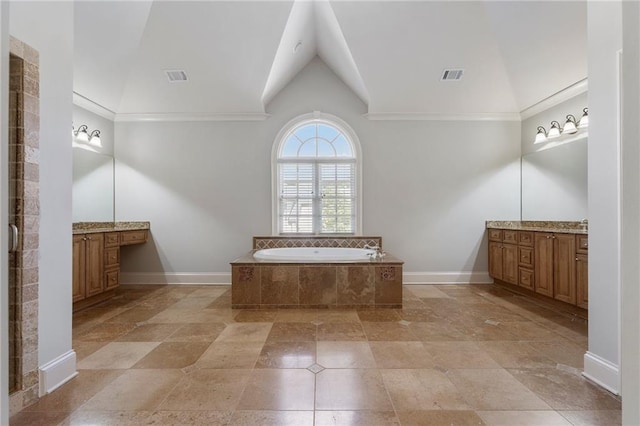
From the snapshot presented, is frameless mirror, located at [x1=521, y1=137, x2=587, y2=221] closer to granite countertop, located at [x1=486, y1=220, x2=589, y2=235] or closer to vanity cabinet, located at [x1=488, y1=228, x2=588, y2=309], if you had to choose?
granite countertop, located at [x1=486, y1=220, x2=589, y2=235]

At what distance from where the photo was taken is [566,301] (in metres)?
3.23

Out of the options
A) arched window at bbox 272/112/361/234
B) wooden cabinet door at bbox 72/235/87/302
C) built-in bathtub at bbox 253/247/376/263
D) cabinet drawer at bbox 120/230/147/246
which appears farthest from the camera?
arched window at bbox 272/112/361/234

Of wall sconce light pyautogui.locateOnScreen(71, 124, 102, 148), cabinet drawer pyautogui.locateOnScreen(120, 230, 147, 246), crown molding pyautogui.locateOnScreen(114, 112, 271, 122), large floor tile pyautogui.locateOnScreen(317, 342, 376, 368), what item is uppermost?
A: crown molding pyautogui.locateOnScreen(114, 112, 271, 122)

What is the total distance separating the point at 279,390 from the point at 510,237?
369cm

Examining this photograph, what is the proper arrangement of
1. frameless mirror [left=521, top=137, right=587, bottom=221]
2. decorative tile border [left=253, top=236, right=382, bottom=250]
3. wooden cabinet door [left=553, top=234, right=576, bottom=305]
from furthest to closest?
decorative tile border [left=253, top=236, right=382, bottom=250]
frameless mirror [left=521, top=137, right=587, bottom=221]
wooden cabinet door [left=553, top=234, right=576, bottom=305]

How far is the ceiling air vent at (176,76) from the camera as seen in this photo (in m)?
4.08

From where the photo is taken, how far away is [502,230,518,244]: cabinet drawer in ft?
13.3

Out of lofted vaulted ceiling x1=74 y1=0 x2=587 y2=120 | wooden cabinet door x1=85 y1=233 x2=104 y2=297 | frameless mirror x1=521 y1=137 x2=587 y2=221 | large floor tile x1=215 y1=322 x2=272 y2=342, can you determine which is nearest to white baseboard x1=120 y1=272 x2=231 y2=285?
wooden cabinet door x1=85 y1=233 x2=104 y2=297

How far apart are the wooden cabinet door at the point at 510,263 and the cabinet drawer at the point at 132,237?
509 centimetres

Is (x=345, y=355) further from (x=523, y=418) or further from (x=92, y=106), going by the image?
(x=92, y=106)

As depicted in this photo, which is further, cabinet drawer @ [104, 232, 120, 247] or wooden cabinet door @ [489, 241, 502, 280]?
wooden cabinet door @ [489, 241, 502, 280]

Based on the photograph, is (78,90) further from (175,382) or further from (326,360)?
(326,360)

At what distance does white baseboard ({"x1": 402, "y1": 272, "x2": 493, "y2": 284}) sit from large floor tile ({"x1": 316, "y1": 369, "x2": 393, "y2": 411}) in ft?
9.33

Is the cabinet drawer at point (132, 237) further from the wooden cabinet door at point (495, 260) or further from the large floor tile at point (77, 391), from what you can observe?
the wooden cabinet door at point (495, 260)
